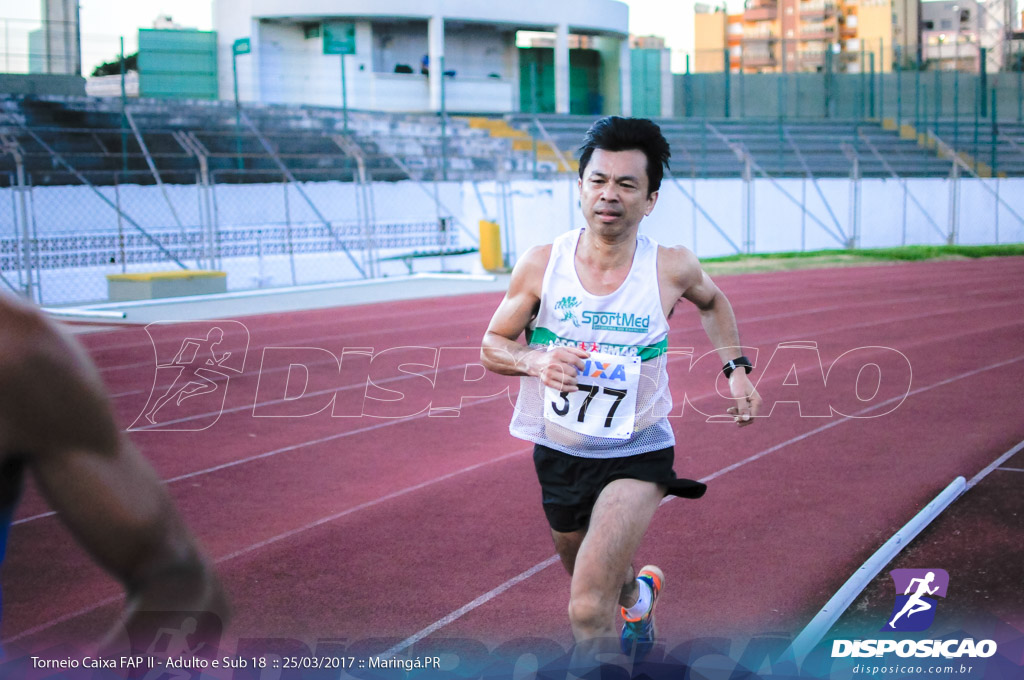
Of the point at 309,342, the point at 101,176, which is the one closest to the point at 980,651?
the point at 309,342

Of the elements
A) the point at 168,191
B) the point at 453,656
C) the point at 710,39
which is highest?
the point at 710,39

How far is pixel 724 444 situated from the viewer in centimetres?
725

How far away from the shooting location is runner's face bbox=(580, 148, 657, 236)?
11.0 ft

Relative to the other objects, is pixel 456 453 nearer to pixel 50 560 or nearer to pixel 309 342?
pixel 50 560

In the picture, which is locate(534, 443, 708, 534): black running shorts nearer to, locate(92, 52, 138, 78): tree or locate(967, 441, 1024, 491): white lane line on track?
locate(967, 441, 1024, 491): white lane line on track

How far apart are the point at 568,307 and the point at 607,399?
31cm

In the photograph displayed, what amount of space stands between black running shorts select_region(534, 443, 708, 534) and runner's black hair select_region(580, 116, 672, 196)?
2.84 ft

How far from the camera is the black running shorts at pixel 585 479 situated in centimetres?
326

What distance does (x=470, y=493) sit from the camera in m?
6.07

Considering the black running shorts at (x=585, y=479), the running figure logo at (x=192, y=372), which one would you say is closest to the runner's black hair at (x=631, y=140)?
the black running shorts at (x=585, y=479)

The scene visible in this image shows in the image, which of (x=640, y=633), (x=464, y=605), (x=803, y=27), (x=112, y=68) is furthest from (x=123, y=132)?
(x=803, y=27)

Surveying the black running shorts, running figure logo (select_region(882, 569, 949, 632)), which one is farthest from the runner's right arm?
running figure logo (select_region(882, 569, 949, 632))

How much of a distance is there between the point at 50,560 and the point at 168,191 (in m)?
14.5

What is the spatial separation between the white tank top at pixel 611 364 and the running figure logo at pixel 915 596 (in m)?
1.52
